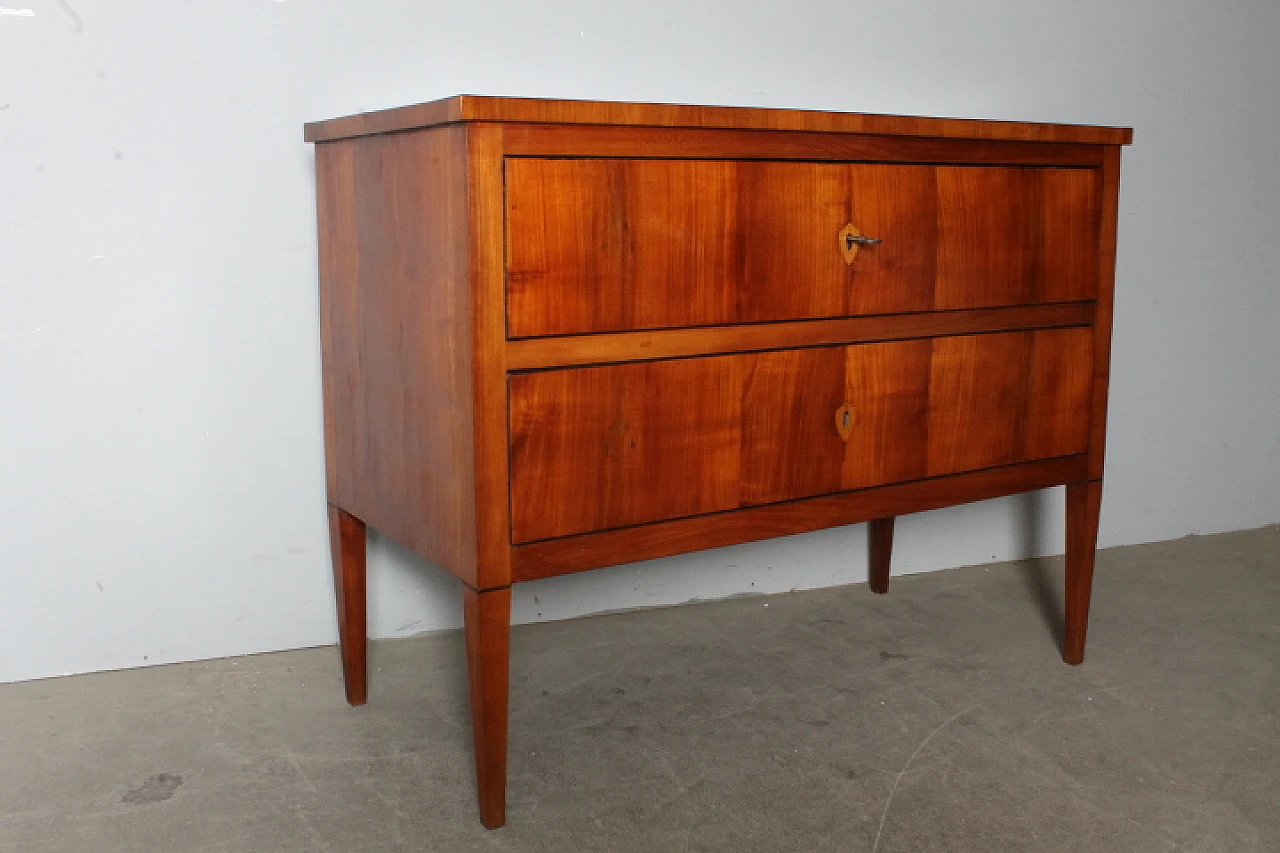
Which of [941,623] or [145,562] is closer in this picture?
[145,562]

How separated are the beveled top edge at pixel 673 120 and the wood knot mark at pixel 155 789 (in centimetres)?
93

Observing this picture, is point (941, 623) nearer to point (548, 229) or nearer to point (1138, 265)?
point (1138, 265)

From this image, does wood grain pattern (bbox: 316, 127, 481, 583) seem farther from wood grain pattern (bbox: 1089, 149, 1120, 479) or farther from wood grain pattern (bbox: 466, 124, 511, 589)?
wood grain pattern (bbox: 1089, 149, 1120, 479)

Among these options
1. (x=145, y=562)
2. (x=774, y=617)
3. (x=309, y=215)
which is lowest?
(x=774, y=617)

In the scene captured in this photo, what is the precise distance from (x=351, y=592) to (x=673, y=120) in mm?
909

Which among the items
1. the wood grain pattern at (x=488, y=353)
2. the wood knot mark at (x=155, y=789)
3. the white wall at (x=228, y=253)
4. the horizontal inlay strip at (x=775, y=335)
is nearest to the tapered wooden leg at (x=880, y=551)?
the white wall at (x=228, y=253)

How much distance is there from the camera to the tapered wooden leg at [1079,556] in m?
2.10

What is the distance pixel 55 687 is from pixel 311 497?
1.64 ft

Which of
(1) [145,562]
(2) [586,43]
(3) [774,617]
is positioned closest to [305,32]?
(2) [586,43]

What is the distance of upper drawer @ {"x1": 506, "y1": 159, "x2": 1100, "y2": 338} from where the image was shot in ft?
4.88

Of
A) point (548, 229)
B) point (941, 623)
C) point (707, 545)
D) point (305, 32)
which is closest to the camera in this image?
point (548, 229)

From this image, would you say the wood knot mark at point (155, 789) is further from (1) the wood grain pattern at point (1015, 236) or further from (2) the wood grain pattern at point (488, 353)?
(1) the wood grain pattern at point (1015, 236)

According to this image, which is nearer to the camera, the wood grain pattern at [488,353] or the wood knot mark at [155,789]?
the wood grain pattern at [488,353]

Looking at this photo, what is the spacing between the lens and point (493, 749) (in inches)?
61.8
